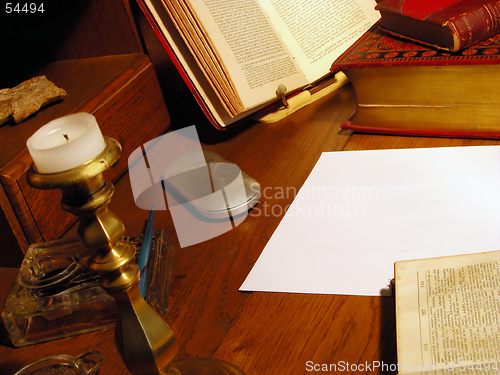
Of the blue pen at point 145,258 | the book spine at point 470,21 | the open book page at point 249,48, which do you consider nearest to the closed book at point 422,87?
the book spine at point 470,21

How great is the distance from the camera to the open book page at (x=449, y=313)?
41 cm

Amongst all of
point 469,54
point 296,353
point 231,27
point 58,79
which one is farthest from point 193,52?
point 296,353

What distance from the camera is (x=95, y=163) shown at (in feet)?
0.93

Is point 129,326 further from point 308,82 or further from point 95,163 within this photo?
point 308,82

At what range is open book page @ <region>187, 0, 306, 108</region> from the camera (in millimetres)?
888

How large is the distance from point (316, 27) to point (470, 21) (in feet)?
1.31

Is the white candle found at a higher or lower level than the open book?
higher

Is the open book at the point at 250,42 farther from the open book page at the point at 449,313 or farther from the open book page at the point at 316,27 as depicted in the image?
the open book page at the point at 449,313

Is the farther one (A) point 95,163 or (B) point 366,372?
(B) point 366,372

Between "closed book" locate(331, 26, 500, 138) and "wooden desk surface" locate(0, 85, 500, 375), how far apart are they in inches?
1.6

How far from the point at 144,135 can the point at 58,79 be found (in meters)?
0.21

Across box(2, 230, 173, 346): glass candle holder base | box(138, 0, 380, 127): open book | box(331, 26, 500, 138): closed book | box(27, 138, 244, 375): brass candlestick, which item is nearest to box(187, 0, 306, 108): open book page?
box(138, 0, 380, 127): open book

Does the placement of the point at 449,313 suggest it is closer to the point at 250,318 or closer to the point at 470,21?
the point at 250,318

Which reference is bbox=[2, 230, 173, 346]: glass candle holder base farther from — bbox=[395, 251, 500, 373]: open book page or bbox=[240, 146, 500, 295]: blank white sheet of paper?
bbox=[395, 251, 500, 373]: open book page
